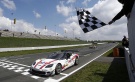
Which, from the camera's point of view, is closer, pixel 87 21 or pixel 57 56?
pixel 87 21

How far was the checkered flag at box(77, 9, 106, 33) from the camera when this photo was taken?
4.96 meters

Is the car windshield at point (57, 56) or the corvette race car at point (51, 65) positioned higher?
the car windshield at point (57, 56)

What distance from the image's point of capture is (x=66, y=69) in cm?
1170

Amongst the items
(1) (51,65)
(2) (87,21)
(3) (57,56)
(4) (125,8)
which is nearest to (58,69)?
(1) (51,65)

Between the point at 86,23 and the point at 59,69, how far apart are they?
5569 mm

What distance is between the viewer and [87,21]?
5215 millimetres

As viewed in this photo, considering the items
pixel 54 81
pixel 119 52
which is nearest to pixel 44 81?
pixel 54 81

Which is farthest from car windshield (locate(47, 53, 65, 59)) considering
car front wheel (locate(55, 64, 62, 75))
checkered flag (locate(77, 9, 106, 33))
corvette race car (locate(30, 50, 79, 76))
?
checkered flag (locate(77, 9, 106, 33))

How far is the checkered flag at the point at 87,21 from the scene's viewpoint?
4957 millimetres

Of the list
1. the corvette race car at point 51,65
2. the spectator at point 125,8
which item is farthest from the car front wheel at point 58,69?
the spectator at point 125,8

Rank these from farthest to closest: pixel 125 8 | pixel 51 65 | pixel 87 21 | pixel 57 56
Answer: pixel 57 56, pixel 51 65, pixel 87 21, pixel 125 8

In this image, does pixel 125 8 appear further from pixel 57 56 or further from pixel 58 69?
pixel 57 56

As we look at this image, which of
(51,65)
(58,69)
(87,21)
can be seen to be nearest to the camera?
(87,21)

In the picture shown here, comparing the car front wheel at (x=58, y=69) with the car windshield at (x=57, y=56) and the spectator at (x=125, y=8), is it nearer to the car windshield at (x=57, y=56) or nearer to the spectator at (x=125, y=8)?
the car windshield at (x=57, y=56)
